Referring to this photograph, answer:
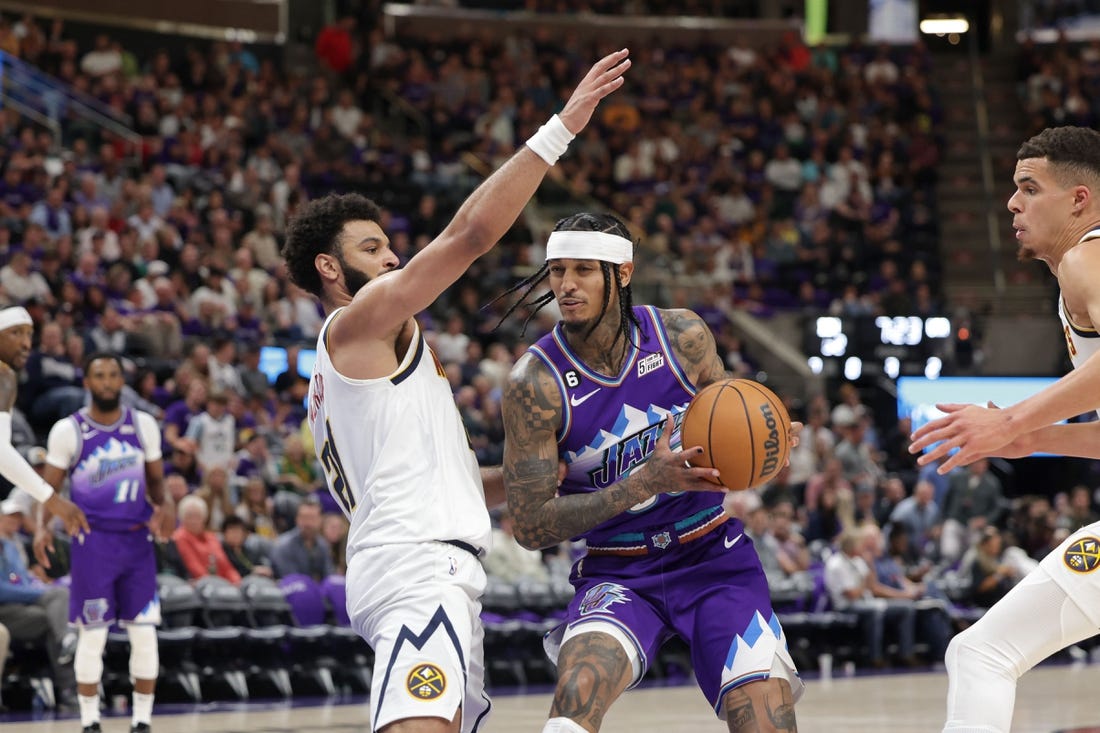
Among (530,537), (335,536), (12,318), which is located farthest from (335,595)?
(530,537)

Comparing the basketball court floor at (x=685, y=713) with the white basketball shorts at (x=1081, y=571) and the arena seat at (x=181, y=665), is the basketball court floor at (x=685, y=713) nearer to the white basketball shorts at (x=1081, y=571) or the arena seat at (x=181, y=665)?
the arena seat at (x=181, y=665)

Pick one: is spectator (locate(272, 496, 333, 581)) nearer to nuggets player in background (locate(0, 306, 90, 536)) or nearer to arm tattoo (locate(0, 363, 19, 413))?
nuggets player in background (locate(0, 306, 90, 536))

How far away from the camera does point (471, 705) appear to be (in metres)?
4.44

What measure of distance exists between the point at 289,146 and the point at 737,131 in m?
A: 7.92

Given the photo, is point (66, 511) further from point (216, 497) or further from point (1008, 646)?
point (1008, 646)

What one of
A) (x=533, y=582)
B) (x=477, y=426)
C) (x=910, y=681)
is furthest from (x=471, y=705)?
(x=477, y=426)

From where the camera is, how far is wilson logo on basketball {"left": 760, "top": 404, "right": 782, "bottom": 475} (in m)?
4.76

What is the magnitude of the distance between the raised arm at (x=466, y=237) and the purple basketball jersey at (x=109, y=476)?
5.27m

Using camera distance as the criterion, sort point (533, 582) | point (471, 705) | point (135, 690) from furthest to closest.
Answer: point (533, 582) → point (135, 690) → point (471, 705)

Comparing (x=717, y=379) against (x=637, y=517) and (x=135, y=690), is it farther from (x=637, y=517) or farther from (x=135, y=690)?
(x=135, y=690)

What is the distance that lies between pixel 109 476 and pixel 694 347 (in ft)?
17.2

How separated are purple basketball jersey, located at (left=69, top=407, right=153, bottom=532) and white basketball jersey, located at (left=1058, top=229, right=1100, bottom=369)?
20.1 feet

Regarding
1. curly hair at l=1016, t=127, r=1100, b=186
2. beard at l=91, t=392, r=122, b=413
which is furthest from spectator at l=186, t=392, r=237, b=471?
curly hair at l=1016, t=127, r=1100, b=186

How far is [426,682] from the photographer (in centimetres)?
411
